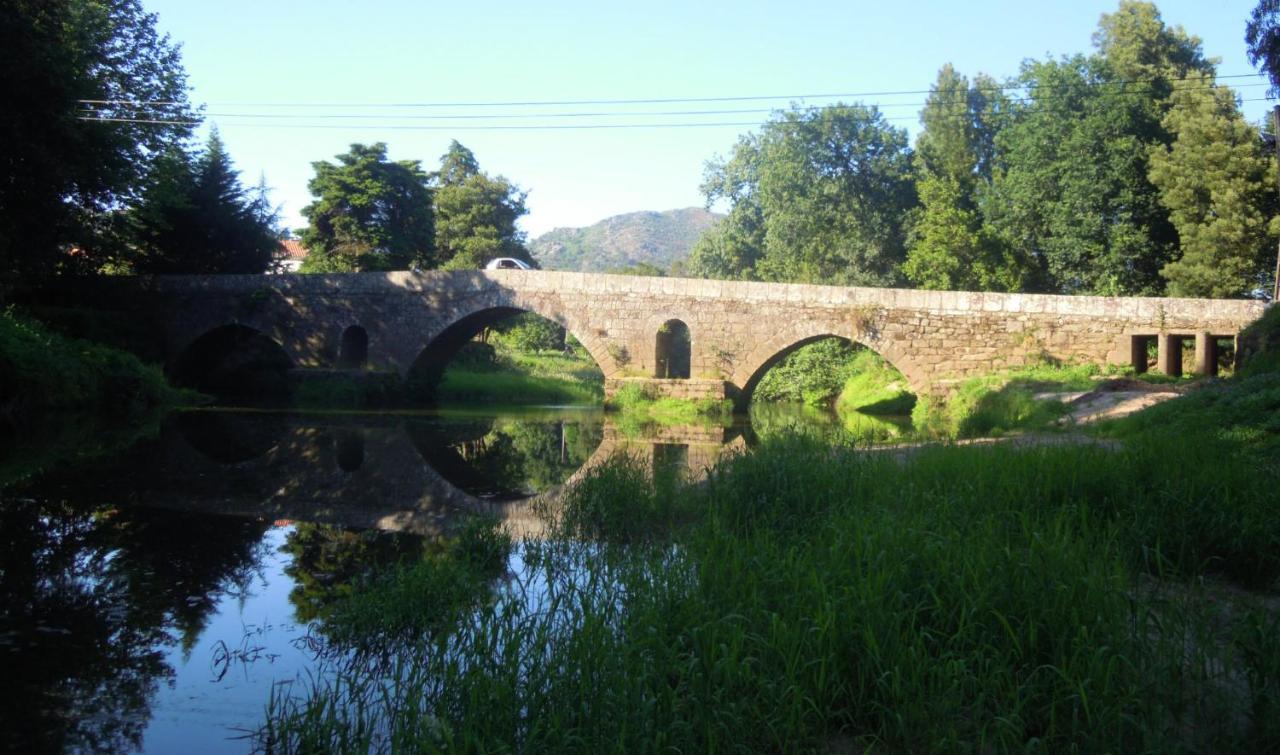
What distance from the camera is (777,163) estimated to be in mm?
30812

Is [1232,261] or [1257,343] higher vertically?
[1232,261]

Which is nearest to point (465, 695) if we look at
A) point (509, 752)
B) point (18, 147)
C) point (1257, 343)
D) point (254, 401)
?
point (509, 752)

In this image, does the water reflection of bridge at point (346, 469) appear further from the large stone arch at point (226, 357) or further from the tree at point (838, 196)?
the tree at point (838, 196)

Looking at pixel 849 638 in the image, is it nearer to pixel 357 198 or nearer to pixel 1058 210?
pixel 1058 210

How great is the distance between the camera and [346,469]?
32.5 feet

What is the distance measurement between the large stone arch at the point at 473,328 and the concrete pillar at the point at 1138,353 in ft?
30.6

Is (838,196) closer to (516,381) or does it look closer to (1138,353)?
(516,381)

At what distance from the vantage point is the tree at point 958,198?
26.2 meters

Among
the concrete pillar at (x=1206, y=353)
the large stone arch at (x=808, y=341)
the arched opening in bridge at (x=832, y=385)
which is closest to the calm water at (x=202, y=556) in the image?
the large stone arch at (x=808, y=341)

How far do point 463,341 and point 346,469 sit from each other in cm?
1459

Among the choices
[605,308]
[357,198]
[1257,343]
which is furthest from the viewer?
[357,198]

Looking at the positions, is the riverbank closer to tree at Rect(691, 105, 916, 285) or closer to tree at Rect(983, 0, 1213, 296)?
tree at Rect(983, 0, 1213, 296)

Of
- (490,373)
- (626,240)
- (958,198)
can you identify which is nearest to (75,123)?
(490,373)

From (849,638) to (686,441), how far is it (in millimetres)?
10018
